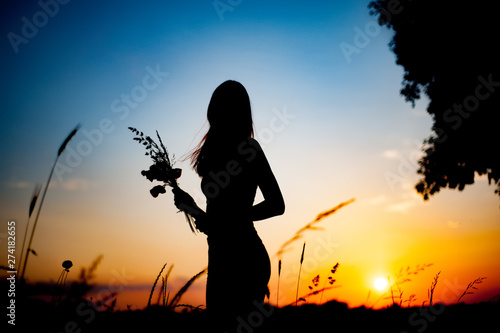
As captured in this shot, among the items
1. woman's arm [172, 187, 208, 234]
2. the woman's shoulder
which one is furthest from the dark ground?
the woman's shoulder

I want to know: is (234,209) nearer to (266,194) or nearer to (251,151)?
(266,194)

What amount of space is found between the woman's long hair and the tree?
11.9 meters

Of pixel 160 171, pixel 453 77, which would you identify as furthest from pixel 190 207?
pixel 453 77

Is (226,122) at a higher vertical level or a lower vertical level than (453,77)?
lower

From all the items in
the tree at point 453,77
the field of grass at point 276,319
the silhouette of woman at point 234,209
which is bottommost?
the field of grass at point 276,319

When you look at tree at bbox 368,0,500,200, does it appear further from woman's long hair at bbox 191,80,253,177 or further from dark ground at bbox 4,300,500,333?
woman's long hair at bbox 191,80,253,177

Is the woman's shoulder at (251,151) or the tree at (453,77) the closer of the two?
the woman's shoulder at (251,151)

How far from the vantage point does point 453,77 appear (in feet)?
37.0

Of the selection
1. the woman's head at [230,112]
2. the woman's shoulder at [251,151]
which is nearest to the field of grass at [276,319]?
the woman's shoulder at [251,151]

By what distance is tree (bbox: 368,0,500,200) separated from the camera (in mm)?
10281

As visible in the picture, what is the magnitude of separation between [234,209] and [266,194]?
0.82ft

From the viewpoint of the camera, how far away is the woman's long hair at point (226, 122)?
2.17 metres

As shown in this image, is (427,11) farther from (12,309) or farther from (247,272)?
(12,309)

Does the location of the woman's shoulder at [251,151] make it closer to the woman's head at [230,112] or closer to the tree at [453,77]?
the woman's head at [230,112]
